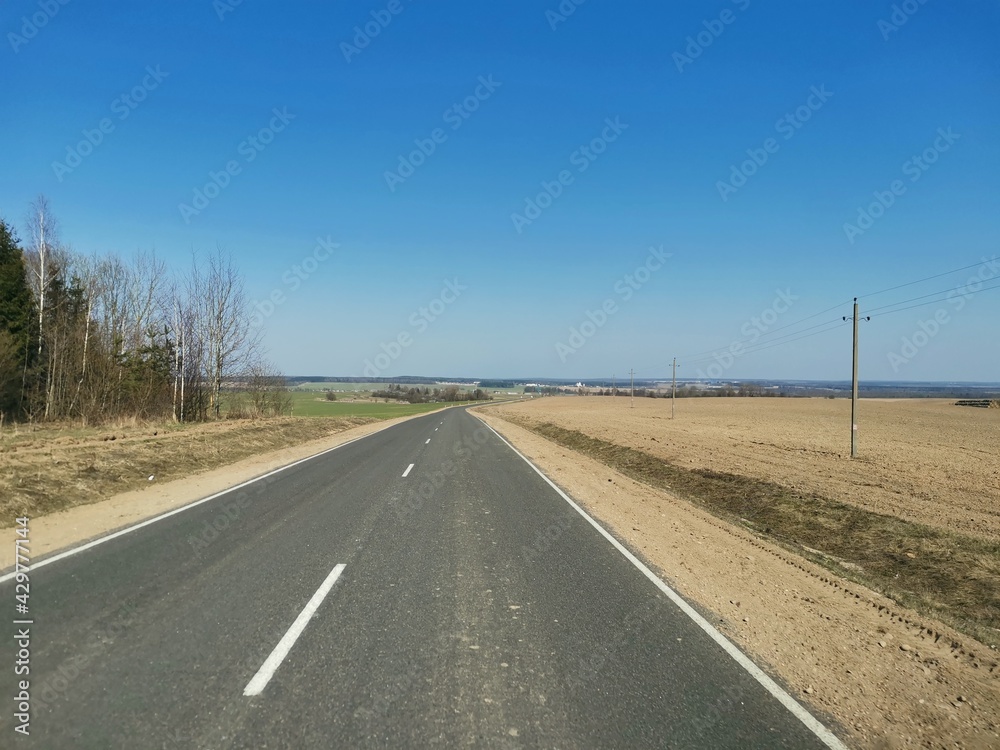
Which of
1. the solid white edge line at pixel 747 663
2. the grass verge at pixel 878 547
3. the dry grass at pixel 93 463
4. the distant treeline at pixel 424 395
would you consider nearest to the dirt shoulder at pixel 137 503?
the dry grass at pixel 93 463

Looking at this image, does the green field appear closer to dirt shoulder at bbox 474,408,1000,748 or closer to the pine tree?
the pine tree

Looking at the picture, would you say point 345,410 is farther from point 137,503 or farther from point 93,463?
point 137,503

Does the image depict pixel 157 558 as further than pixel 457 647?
Yes

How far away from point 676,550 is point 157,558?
264 inches

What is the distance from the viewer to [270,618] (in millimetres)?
4895

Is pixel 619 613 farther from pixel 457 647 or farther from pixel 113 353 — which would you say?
pixel 113 353

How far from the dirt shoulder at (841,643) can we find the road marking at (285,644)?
3.66 metres

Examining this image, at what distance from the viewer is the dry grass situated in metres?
10.1

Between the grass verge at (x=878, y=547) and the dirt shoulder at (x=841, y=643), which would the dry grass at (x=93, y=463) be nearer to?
the dirt shoulder at (x=841, y=643)

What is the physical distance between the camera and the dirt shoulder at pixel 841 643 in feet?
12.0

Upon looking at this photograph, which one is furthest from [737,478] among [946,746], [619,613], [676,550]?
[946,746]

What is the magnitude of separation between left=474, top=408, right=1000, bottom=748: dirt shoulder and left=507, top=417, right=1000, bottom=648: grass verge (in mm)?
522

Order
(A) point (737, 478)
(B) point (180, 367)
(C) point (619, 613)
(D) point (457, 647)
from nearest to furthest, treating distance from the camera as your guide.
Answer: (D) point (457, 647), (C) point (619, 613), (A) point (737, 478), (B) point (180, 367)

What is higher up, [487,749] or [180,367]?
[180,367]
